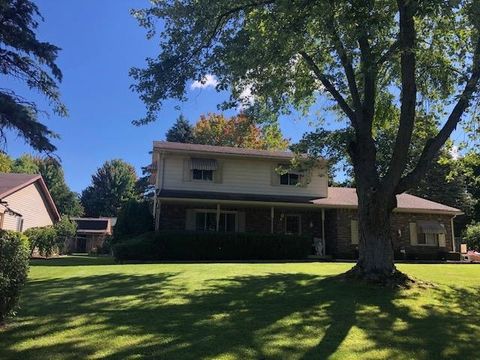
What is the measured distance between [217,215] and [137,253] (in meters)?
4.98

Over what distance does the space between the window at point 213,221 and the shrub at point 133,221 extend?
100 inches

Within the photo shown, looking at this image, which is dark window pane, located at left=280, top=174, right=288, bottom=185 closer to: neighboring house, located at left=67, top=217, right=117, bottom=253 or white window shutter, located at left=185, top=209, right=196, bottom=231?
white window shutter, located at left=185, top=209, right=196, bottom=231

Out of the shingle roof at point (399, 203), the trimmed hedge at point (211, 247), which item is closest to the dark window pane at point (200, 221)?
the trimmed hedge at point (211, 247)

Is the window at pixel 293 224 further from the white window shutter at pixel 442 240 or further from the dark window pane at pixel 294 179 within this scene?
the white window shutter at pixel 442 240

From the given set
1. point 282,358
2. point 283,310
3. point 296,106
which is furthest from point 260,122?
point 282,358

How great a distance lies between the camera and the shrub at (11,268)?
6907 millimetres

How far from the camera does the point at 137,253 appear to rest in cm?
2100

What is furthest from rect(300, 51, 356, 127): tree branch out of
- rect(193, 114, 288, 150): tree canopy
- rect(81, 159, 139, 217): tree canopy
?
rect(81, 159, 139, 217): tree canopy

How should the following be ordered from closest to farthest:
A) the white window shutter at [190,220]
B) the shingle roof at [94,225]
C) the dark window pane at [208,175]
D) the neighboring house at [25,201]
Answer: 1. the white window shutter at [190,220]
2. the dark window pane at [208,175]
3. the neighboring house at [25,201]
4. the shingle roof at [94,225]

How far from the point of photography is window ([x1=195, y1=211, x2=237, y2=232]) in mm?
25734

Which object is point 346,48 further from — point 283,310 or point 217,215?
point 217,215

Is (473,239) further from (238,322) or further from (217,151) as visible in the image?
(238,322)

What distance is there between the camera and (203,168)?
25.7m

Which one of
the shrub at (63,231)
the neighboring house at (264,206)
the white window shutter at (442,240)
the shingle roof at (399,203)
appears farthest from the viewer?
the shrub at (63,231)
